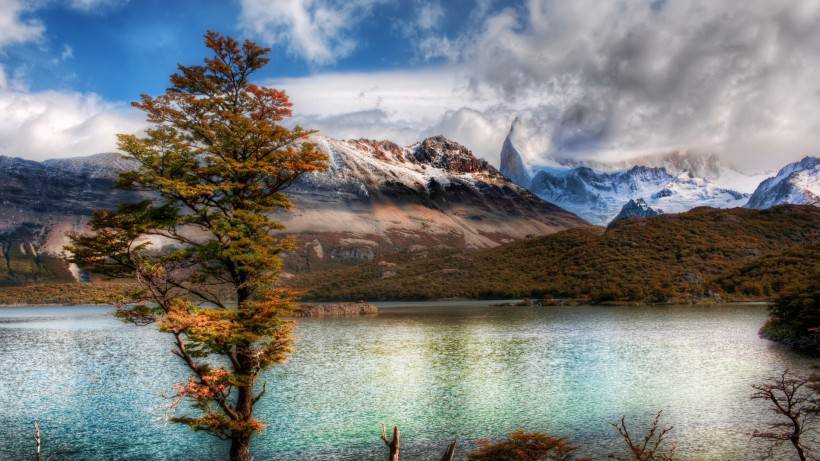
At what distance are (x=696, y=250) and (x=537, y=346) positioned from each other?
13565cm

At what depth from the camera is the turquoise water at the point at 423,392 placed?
34.1 meters

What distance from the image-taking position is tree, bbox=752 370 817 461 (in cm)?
1933

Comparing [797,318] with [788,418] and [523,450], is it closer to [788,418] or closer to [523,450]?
[788,418]

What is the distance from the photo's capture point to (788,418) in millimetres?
34594

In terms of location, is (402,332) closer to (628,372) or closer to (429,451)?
(628,372)

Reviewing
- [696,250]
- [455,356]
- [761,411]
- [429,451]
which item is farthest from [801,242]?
[429,451]

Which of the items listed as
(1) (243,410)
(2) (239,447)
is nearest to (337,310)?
(1) (243,410)

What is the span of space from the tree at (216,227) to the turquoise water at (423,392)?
8.00 m

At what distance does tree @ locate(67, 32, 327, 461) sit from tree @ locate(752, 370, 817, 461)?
19.2 m

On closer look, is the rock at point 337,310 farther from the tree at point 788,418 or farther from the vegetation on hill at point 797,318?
the tree at point 788,418

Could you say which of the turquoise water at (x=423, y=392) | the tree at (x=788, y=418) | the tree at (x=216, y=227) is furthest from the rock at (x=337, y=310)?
the tree at (x=216, y=227)

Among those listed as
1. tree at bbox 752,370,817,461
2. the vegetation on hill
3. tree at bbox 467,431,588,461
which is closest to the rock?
the vegetation on hill

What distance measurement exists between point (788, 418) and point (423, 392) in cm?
2456

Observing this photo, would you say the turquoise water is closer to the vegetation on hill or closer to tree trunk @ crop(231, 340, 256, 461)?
the vegetation on hill
